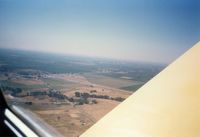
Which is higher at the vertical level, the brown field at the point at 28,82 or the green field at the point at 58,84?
the green field at the point at 58,84

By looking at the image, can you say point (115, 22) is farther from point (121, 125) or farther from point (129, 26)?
point (121, 125)

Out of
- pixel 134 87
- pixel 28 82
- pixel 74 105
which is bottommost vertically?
pixel 74 105

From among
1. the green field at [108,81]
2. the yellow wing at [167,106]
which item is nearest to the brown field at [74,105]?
the green field at [108,81]

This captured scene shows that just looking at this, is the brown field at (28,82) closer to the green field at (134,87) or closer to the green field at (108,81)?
the green field at (108,81)

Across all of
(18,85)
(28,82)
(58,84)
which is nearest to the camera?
(58,84)

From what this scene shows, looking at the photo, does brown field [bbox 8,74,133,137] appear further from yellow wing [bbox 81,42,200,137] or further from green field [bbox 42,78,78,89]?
yellow wing [bbox 81,42,200,137]

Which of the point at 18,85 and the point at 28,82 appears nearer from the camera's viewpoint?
the point at 28,82

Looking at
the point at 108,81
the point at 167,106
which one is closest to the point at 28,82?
the point at 108,81

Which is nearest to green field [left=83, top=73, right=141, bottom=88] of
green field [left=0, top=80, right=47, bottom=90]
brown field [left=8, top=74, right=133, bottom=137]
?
brown field [left=8, top=74, right=133, bottom=137]

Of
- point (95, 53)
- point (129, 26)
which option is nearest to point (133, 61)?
point (129, 26)

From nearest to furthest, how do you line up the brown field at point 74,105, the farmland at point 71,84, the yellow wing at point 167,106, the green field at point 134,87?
the yellow wing at point 167,106 < the green field at point 134,87 < the farmland at point 71,84 < the brown field at point 74,105

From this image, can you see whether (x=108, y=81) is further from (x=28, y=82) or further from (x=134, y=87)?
(x=28, y=82)
